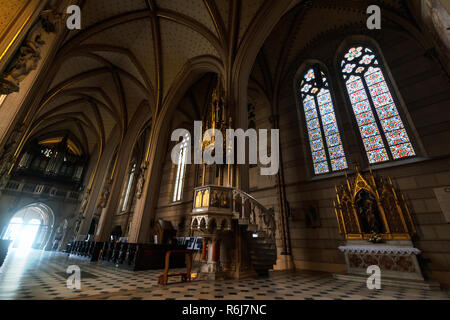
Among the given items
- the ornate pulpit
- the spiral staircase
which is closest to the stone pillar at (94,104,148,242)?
the spiral staircase

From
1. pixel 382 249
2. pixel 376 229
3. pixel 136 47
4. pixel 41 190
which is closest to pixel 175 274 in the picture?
pixel 382 249

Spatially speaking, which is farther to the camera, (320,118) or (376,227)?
(320,118)

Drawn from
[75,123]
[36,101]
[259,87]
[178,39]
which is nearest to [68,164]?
[75,123]

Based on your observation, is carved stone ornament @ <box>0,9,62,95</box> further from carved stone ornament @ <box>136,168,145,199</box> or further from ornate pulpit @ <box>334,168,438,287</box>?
ornate pulpit @ <box>334,168,438,287</box>

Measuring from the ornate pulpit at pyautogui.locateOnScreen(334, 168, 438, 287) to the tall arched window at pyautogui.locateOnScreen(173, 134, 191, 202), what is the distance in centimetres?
1011

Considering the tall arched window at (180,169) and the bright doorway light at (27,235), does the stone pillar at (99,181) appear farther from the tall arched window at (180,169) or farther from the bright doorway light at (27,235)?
the bright doorway light at (27,235)

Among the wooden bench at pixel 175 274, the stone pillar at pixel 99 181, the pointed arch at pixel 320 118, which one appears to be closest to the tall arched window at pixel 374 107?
the pointed arch at pixel 320 118

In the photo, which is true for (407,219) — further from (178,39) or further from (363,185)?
(178,39)

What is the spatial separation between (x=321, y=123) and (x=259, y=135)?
10.1ft

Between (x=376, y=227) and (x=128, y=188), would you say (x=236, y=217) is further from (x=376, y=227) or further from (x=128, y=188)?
(x=128, y=188)

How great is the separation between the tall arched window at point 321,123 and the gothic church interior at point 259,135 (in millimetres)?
57

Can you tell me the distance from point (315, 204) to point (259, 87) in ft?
23.2

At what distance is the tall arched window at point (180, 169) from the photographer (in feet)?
45.8

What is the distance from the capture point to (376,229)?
5.95m
